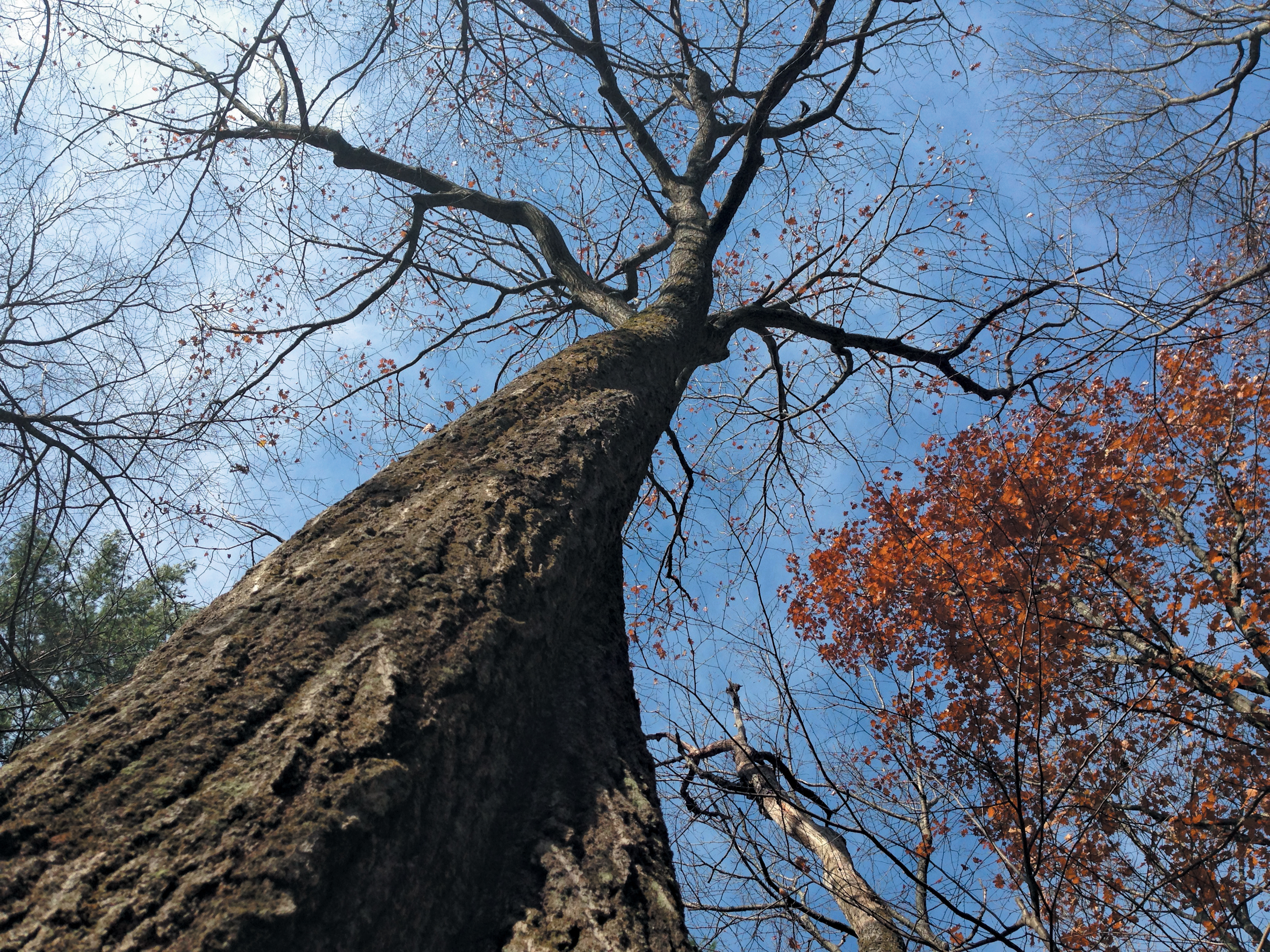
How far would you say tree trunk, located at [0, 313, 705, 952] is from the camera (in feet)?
2.73

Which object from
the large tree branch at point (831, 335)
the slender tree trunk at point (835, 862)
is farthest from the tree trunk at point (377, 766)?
the large tree branch at point (831, 335)

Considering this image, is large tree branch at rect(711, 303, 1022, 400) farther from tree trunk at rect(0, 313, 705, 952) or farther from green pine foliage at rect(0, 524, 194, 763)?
green pine foliage at rect(0, 524, 194, 763)

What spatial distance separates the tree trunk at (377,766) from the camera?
2.73ft

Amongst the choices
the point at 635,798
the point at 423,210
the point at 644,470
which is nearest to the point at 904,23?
the point at 423,210

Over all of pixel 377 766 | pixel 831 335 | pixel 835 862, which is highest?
pixel 831 335

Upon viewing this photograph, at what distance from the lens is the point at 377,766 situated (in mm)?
1010

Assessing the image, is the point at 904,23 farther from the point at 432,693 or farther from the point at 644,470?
the point at 432,693

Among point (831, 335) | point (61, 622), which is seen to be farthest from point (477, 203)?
point (61, 622)

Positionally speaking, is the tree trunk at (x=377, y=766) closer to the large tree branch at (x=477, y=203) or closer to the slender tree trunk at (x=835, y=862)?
the slender tree trunk at (x=835, y=862)

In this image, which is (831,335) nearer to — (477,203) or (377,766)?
(477,203)

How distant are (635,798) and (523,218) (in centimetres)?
414

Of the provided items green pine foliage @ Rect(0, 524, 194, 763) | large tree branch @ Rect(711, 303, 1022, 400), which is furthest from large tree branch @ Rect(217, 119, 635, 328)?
green pine foliage @ Rect(0, 524, 194, 763)

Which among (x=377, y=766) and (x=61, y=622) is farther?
(x=61, y=622)

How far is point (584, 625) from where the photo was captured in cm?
185
